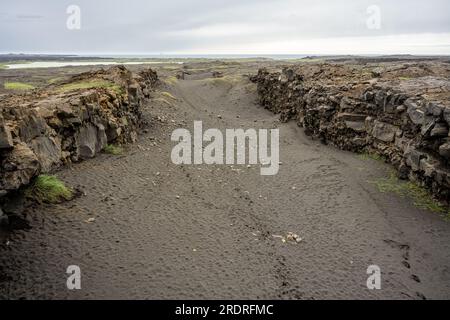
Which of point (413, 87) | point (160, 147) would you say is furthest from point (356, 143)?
point (160, 147)

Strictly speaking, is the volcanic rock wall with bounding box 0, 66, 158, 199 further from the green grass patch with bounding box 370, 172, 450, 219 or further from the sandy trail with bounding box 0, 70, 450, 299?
the green grass patch with bounding box 370, 172, 450, 219

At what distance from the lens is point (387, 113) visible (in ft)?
68.1

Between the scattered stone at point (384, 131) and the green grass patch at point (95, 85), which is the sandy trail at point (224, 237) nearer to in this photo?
the scattered stone at point (384, 131)

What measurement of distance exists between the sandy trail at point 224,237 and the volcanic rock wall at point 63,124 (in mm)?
1175

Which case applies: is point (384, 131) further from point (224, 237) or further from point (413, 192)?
point (224, 237)

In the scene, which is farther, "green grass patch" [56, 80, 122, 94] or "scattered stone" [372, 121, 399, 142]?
"green grass patch" [56, 80, 122, 94]

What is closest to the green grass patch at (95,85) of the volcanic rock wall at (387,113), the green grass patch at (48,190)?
the green grass patch at (48,190)

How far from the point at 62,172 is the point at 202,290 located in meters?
9.38

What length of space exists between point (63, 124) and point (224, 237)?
9.56 m

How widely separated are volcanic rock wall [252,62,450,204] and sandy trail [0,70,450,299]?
173 centimetres

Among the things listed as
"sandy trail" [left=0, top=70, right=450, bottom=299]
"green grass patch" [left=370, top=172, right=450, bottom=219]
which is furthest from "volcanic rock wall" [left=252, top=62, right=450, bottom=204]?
"sandy trail" [left=0, top=70, right=450, bottom=299]

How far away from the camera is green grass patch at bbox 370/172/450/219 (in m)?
15.0

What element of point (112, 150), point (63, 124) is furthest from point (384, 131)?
point (63, 124)

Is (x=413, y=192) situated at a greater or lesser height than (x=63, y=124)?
Answer: lesser
